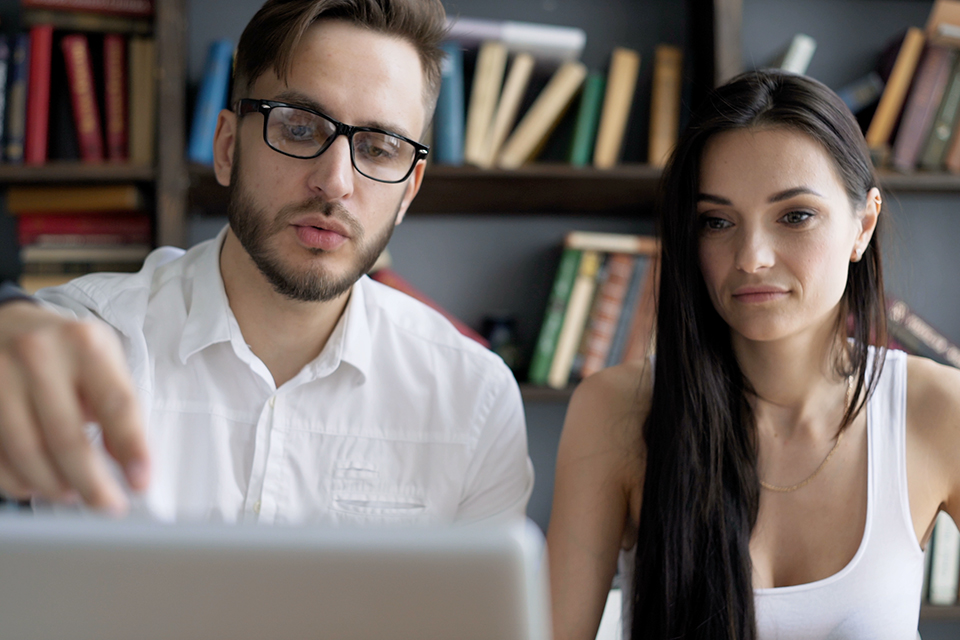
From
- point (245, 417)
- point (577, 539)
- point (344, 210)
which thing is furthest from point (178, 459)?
point (577, 539)

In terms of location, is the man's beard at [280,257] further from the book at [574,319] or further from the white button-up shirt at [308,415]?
the book at [574,319]

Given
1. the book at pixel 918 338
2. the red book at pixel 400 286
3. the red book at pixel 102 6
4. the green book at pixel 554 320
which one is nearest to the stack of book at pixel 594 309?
the green book at pixel 554 320

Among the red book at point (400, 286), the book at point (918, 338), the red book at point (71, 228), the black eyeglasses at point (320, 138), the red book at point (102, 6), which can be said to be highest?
the red book at point (102, 6)

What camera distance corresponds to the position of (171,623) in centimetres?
35

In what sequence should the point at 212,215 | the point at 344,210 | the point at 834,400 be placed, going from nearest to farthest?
1. the point at 344,210
2. the point at 834,400
3. the point at 212,215

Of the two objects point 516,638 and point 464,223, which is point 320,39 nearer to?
point 464,223

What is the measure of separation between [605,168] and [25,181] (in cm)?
127

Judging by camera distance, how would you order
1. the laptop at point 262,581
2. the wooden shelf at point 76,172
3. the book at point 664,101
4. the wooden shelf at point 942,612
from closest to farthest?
the laptop at point 262,581 → the wooden shelf at point 76,172 → the wooden shelf at point 942,612 → the book at point 664,101

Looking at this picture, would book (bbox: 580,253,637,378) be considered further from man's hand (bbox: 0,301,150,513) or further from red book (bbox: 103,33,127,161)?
man's hand (bbox: 0,301,150,513)

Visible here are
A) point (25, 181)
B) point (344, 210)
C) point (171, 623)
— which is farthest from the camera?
point (25, 181)

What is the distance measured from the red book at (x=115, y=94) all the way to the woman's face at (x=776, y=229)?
1.28 meters

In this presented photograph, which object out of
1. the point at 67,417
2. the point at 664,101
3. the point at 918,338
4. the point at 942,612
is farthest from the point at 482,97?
the point at 942,612

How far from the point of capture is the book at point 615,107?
1.79m

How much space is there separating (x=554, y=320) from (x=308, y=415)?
77 centimetres
